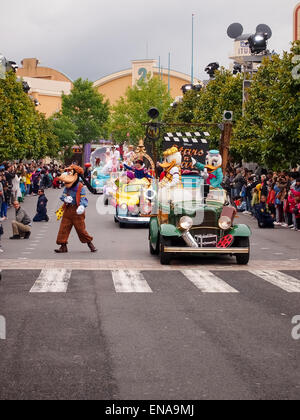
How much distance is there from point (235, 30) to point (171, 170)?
45.6m

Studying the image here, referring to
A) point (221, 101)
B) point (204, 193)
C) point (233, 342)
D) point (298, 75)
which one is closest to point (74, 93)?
point (221, 101)

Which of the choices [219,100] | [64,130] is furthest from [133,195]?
[64,130]

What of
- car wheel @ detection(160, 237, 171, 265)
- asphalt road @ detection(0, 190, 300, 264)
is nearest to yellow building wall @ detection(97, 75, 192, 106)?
asphalt road @ detection(0, 190, 300, 264)

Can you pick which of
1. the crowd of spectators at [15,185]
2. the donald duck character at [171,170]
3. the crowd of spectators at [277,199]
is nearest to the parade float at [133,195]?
the crowd of spectators at [15,185]

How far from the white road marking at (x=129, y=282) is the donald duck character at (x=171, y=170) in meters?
3.35

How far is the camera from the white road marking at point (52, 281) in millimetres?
12211

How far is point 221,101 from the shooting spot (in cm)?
5081

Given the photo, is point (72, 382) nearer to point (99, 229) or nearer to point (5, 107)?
point (99, 229)

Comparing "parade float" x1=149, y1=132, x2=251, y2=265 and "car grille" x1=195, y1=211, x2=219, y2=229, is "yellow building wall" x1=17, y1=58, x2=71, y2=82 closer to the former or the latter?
"parade float" x1=149, y1=132, x2=251, y2=265

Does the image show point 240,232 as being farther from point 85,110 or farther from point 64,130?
point 85,110

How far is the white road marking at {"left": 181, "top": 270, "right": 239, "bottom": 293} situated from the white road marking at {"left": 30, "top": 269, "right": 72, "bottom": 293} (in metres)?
2.05

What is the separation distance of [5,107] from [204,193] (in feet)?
81.0

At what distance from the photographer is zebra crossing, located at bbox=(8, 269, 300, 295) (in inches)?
487

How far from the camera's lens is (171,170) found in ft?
61.0
